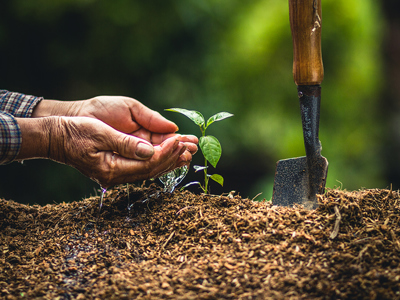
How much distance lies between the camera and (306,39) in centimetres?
146

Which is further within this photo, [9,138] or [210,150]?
[210,150]

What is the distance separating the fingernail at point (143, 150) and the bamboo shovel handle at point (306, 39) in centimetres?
72

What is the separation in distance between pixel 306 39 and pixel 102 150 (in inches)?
39.6

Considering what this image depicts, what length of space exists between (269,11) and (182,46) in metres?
0.88

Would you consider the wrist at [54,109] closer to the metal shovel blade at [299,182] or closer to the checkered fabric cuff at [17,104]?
the checkered fabric cuff at [17,104]

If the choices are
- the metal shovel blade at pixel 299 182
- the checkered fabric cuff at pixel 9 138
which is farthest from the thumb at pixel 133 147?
the metal shovel blade at pixel 299 182

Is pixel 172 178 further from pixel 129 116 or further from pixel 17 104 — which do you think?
pixel 17 104

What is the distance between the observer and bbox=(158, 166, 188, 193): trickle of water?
1733mm

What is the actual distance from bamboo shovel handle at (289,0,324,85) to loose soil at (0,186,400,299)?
53 centimetres

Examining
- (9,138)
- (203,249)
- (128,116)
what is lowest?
(203,249)

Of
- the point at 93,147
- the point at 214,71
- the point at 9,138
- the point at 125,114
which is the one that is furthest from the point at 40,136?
the point at 214,71

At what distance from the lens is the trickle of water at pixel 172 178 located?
1.73 m

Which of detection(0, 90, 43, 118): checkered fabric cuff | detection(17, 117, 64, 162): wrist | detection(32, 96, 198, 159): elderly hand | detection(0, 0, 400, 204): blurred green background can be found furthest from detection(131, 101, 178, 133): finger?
detection(0, 0, 400, 204): blurred green background

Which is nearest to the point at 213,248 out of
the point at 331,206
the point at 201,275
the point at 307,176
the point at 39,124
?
the point at 201,275
